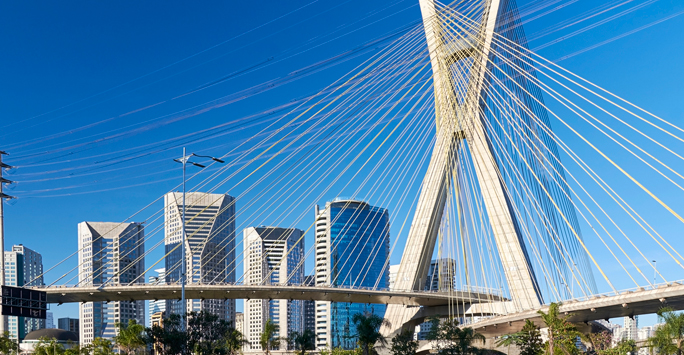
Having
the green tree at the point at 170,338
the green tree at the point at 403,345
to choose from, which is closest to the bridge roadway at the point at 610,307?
the green tree at the point at 403,345

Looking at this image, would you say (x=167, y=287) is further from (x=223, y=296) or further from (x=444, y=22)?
(x=444, y=22)

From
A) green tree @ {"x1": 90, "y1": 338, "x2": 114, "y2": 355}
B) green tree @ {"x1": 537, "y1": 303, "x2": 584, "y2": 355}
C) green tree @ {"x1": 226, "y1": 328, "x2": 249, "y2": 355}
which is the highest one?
green tree @ {"x1": 537, "y1": 303, "x2": 584, "y2": 355}

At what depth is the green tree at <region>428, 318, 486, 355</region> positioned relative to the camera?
43.9 m

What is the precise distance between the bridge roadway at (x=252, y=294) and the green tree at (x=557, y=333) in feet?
28.8

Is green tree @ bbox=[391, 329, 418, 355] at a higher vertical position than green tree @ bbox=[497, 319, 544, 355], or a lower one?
lower

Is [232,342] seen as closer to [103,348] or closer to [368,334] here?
[103,348]

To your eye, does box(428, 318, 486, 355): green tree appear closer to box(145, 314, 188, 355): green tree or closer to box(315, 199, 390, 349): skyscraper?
box(145, 314, 188, 355): green tree

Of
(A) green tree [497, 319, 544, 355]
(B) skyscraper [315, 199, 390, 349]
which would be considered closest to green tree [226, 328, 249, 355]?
(A) green tree [497, 319, 544, 355]

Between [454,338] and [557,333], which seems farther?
[454,338]

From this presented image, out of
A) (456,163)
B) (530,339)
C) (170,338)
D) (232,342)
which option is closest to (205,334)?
(232,342)

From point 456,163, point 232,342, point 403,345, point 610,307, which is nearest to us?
point 610,307

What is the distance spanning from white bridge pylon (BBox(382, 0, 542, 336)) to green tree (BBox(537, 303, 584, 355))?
3968mm

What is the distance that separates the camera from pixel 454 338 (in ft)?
149

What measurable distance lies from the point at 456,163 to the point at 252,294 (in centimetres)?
1898
